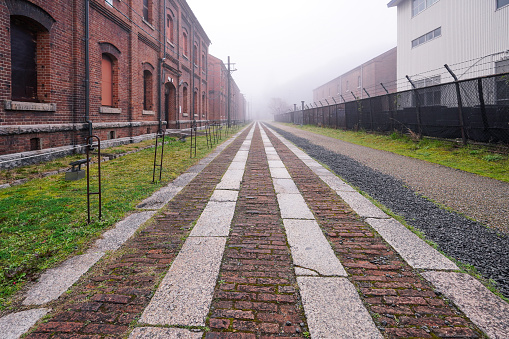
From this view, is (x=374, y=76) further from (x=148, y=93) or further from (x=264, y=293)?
(x=264, y=293)

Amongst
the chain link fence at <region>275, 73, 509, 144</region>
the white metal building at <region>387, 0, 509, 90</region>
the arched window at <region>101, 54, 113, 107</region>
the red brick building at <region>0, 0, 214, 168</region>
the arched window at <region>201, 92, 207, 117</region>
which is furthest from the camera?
the arched window at <region>201, 92, 207, 117</region>

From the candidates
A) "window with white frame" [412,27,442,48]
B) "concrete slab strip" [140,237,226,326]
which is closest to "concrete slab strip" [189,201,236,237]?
"concrete slab strip" [140,237,226,326]

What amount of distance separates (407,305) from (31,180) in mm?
6688

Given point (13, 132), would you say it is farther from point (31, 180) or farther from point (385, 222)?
point (385, 222)

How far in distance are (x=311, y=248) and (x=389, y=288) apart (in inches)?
33.6

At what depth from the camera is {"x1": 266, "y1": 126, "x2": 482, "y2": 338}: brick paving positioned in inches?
74.5

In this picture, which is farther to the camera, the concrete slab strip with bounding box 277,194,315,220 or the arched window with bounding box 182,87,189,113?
the arched window with bounding box 182,87,189,113

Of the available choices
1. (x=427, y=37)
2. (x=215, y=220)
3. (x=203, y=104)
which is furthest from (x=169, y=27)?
(x=215, y=220)

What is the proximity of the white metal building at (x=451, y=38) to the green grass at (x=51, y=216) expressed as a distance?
14.1m

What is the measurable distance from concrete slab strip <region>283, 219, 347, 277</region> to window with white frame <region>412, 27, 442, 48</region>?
68.7 ft

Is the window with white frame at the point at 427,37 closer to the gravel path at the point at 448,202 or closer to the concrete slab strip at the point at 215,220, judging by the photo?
the gravel path at the point at 448,202

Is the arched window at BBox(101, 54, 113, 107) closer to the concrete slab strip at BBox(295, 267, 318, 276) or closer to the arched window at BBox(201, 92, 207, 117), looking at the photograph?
the concrete slab strip at BBox(295, 267, 318, 276)

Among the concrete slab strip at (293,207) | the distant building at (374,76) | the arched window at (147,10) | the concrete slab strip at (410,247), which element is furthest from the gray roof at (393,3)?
the concrete slab strip at (410,247)

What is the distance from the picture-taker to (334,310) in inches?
81.0
